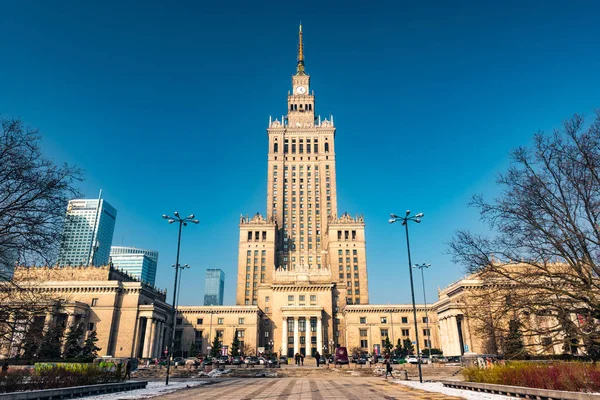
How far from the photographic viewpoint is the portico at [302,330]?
84.4 m

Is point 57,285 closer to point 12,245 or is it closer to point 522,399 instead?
point 12,245

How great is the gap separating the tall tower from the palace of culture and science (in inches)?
11.6

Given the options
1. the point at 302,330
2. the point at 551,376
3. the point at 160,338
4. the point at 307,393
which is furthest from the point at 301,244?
the point at 551,376

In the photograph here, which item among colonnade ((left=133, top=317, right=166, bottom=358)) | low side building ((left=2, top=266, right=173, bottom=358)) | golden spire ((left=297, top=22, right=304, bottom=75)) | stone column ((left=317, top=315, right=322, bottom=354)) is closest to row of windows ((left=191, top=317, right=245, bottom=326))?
low side building ((left=2, top=266, right=173, bottom=358))

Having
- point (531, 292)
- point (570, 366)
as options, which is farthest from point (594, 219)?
point (570, 366)

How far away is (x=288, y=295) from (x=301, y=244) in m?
28.4

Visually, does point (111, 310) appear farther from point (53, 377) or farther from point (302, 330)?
point (53, 377)

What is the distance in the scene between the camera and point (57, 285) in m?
80.7

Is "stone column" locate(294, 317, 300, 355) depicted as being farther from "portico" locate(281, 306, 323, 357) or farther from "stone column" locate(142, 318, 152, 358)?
"stone column" locate(142, 318, 152, 358)

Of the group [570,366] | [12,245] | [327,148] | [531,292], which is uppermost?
[327,148]

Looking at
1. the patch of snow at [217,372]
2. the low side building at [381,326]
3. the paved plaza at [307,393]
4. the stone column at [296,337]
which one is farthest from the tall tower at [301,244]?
the paved plaza at [307,393]

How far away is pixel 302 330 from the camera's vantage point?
86375 mm

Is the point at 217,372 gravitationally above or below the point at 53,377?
below

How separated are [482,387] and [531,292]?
5.98 meters
